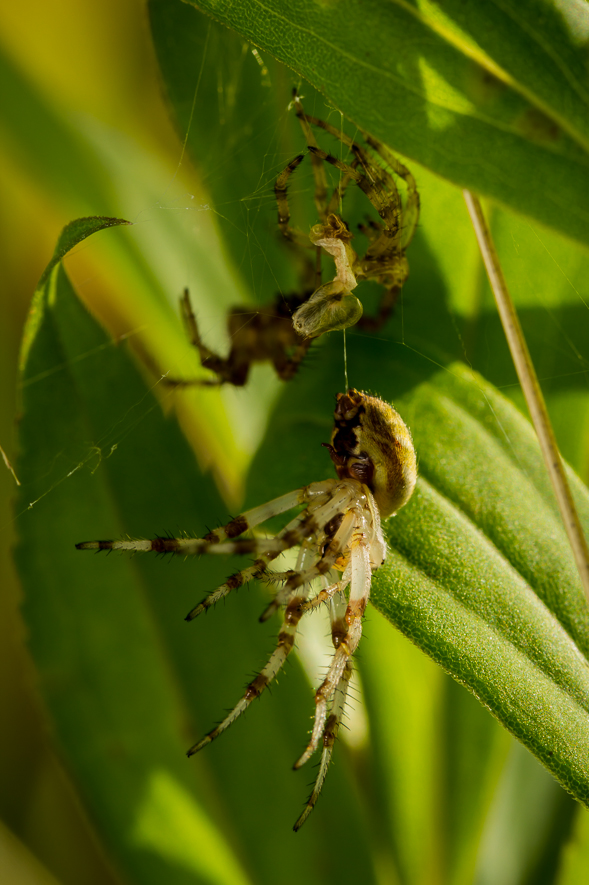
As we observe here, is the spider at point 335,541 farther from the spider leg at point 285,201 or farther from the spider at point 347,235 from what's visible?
the spider leg at point 285,201

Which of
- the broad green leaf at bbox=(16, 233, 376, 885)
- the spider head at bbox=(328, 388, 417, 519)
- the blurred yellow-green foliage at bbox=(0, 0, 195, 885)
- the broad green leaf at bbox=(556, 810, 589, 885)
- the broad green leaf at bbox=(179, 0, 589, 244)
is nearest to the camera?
the broad green leaf at bbox=(179, 0, 589, 244)

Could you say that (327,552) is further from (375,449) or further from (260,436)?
(260,436)

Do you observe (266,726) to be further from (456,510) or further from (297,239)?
(297,239)

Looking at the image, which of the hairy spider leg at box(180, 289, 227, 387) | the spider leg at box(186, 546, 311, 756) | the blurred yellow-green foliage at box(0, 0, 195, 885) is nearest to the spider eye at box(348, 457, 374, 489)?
the spider leg at box(186, 546, 311, 756)

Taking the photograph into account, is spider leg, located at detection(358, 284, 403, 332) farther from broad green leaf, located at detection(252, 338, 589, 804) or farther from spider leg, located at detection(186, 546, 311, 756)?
spider leg, located at detection(186, 546, 311, 756)

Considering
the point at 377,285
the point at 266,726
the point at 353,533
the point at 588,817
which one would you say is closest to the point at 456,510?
the point at 353,533

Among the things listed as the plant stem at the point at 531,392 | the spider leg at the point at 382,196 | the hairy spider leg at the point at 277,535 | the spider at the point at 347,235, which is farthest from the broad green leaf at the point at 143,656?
the plant stem at the point at 531,392
